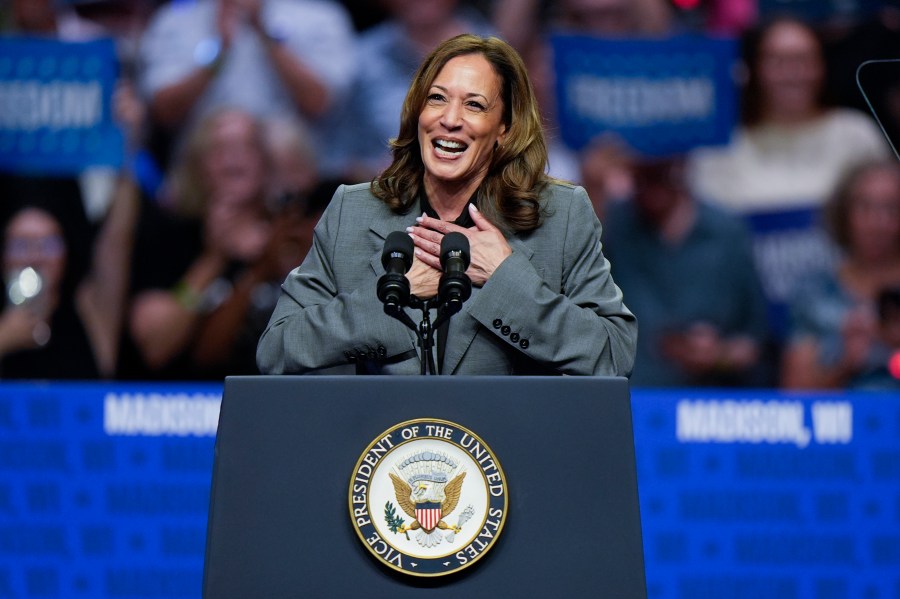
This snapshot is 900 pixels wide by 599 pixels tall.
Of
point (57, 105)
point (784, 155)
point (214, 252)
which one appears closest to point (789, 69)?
point (784, 155)

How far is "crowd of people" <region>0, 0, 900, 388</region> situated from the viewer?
4230mm

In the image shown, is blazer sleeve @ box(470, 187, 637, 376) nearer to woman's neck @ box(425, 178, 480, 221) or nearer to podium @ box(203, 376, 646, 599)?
woman's neck @ box(425, 178, 480, 221)

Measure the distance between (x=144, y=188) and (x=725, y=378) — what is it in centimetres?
228

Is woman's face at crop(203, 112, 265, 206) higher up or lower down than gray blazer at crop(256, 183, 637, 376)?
higher up

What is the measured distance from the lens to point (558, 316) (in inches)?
69.3

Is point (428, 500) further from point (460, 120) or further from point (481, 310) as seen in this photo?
point (460, 120)

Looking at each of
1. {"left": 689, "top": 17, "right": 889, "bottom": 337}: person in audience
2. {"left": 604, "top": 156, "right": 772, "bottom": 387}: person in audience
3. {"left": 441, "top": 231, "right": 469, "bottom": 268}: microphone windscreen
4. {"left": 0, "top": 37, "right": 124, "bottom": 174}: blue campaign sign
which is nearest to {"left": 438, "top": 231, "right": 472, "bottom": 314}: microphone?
{"left": 441, "top": 231, "right": 469, "bottom": 268}: microphone windscreen

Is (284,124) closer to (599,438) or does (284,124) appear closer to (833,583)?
(833,583)

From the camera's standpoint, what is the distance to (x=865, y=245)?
4.21 m

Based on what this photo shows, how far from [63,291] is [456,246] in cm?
315

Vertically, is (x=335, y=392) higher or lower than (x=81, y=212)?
lower

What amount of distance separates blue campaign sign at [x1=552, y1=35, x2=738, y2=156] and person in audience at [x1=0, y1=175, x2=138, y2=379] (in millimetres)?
1703

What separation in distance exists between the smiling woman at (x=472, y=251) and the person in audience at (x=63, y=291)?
103 inches

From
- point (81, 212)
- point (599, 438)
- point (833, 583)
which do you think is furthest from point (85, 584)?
point (599, 438)
